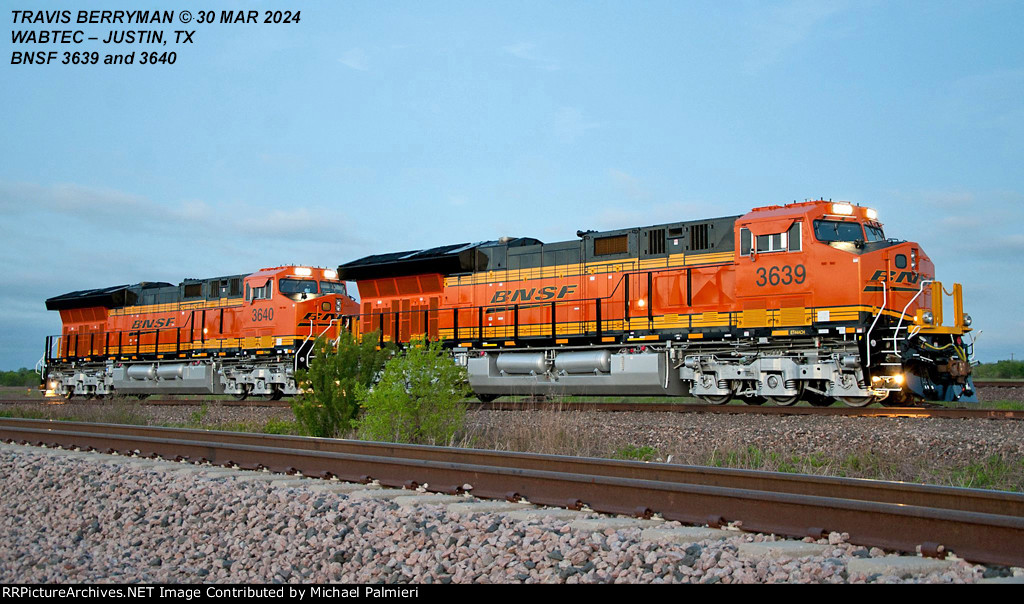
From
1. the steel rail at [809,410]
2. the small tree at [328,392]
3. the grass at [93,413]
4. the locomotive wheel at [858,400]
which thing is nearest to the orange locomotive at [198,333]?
the grass at [93,413]

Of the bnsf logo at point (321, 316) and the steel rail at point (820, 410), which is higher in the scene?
the bnsf logo at point (321, 316)

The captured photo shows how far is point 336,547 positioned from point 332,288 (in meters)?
18.0

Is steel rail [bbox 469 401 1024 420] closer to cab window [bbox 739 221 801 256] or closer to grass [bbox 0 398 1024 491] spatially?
grass [bbox 0 398 1024 491]

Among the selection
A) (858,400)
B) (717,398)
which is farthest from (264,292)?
(858,400)

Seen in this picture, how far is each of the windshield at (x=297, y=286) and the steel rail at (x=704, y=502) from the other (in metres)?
13.3

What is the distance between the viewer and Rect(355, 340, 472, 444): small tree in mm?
10391

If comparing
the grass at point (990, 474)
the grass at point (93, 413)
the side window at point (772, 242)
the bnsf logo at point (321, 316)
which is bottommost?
the grass at point (93, 413)

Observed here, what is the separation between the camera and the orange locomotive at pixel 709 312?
42.9ft

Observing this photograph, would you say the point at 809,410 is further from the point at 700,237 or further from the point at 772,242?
the point at 700,237

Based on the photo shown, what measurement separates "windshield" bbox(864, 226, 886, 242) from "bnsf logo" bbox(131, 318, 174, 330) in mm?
19424

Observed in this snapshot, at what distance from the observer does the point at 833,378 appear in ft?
43.3

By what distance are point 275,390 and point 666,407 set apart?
459 inches

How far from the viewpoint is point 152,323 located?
25.8 meters

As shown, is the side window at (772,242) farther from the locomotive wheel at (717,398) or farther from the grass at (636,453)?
Result: the grass at (636,453)
